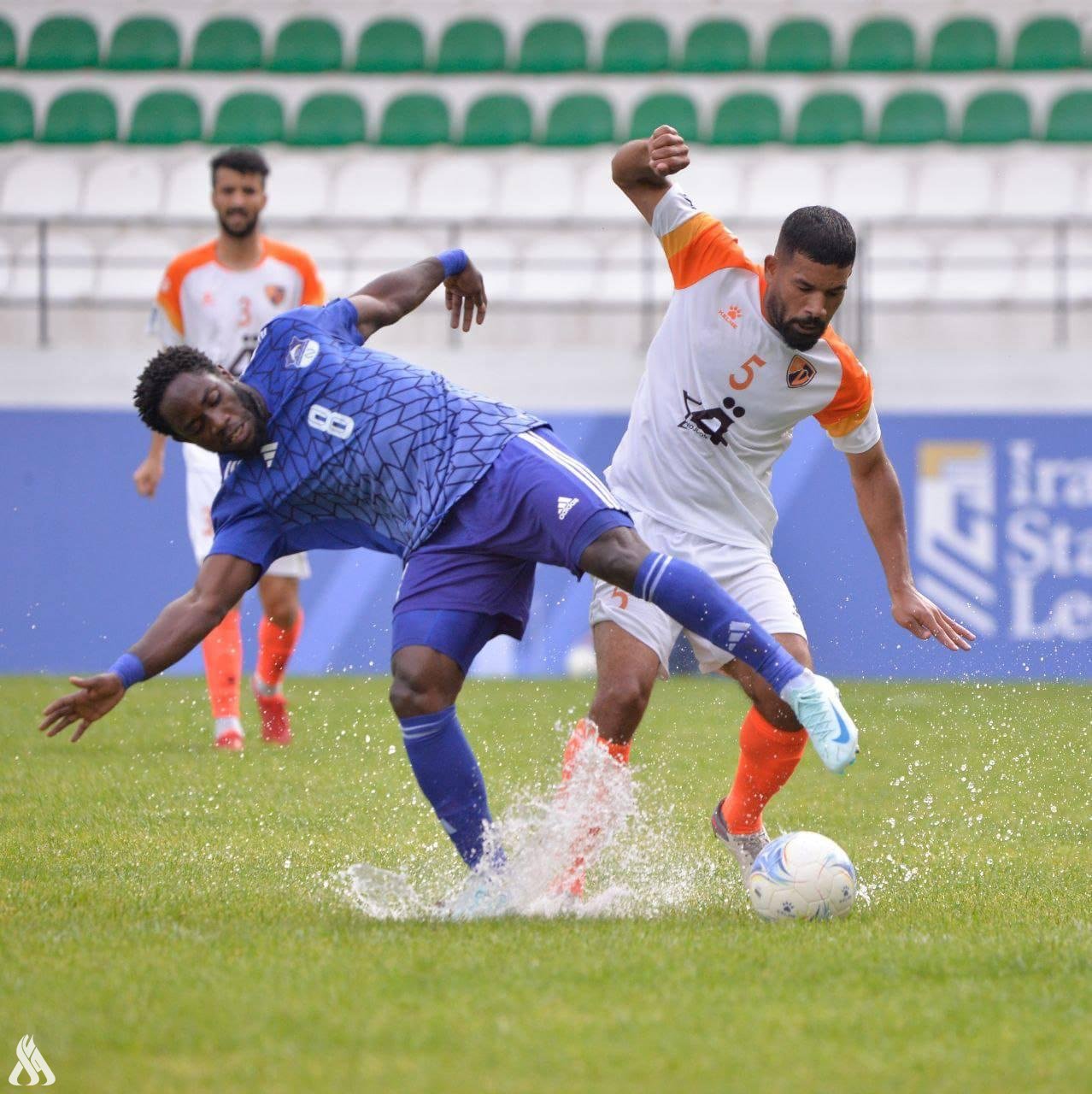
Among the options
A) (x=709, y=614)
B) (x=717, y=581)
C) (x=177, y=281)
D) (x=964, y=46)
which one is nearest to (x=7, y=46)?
(x=964, y=46)

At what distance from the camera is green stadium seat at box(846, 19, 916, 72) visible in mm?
18328

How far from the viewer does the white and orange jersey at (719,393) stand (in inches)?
207

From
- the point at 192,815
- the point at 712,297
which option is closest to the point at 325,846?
the point at 192,815

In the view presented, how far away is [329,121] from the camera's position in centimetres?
A: 1816

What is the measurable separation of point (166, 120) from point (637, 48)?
5.04 metres

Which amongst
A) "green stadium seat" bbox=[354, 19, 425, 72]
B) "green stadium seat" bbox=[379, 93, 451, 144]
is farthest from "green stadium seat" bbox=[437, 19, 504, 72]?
"green stadium seat" bbox=[379, 93, 451, 144]

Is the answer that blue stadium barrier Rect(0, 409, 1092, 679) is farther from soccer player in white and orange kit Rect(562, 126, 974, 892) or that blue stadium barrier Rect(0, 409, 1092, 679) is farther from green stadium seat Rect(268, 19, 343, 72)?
green stadium seat Rect(268, 19, 343, 72)

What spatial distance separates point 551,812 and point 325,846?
52.4 inches

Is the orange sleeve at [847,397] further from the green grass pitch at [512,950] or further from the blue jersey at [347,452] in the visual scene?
the green grass pitch at [512,950]

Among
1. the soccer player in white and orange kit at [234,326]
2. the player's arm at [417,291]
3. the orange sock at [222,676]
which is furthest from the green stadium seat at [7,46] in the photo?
the player's arm at [417,291]

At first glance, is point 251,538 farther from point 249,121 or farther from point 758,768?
point 249,121

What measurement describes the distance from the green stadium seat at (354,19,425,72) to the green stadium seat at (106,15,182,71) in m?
2.03

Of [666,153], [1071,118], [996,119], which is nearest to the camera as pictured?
[666,153]

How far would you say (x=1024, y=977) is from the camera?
3.96m
